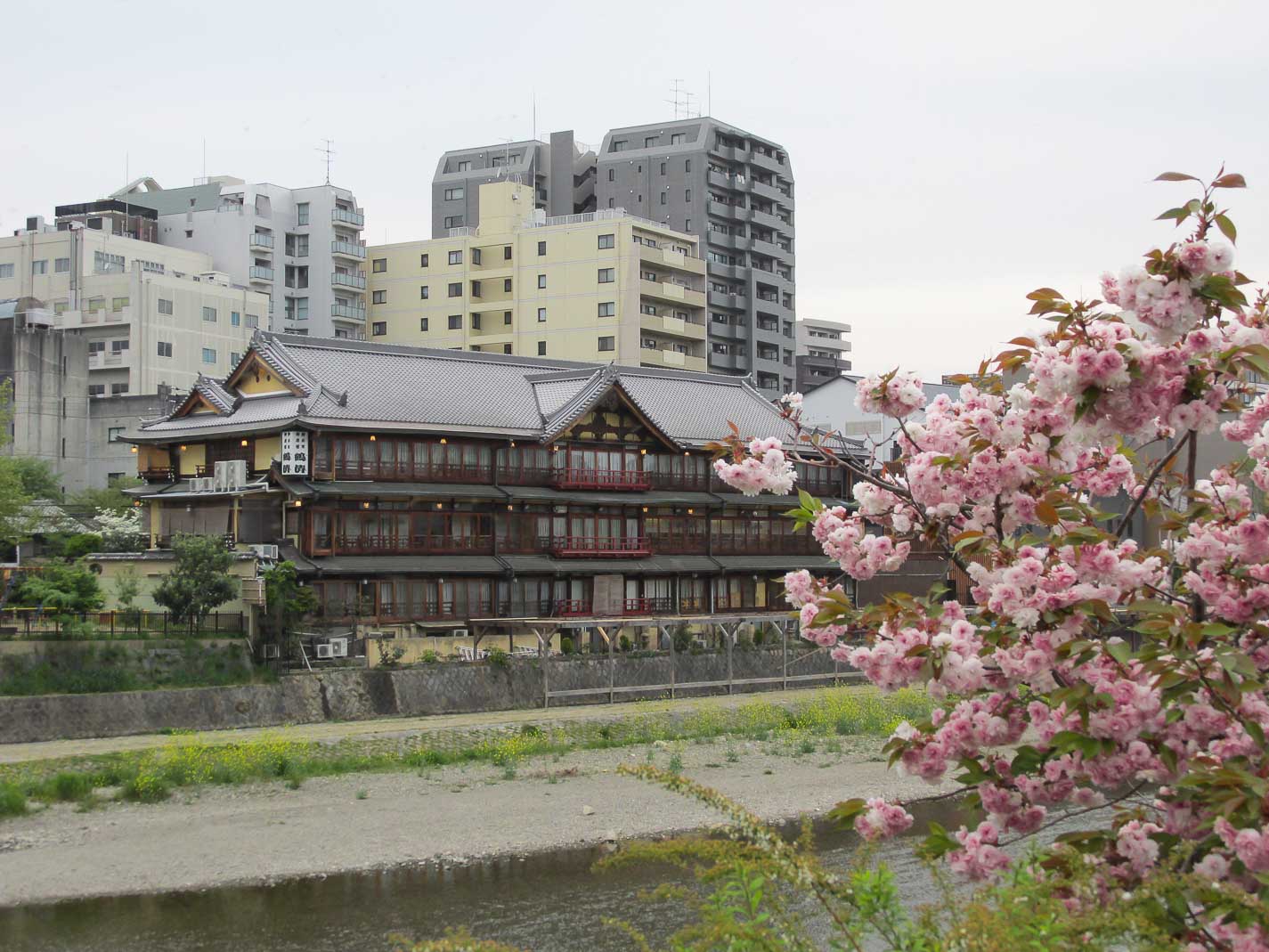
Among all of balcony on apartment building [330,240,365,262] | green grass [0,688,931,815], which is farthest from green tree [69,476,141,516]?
green grass [0,688,931,815]

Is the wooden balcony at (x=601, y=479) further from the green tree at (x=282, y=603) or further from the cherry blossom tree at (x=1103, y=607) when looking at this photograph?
the cherry blossom tree at (x=1103, y=607)

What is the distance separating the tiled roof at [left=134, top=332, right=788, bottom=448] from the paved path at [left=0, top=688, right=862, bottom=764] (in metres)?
9.87

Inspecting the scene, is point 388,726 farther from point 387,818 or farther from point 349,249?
point 349,249

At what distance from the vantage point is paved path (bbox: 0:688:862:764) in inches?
1420

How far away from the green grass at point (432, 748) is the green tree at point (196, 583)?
644 cm

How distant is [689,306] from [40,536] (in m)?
42.3

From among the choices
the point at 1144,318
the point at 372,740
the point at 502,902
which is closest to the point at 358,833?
the point at 502,902

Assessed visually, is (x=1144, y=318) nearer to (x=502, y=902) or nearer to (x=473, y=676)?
(x=502, y=902)

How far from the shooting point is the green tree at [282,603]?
4334cm

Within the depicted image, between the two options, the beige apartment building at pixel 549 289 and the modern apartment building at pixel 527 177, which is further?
the modern apartment building at pixel 527 177

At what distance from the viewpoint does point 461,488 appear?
50250 millimetres

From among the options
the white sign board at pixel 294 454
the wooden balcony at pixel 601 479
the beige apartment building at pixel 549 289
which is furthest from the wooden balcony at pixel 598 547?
the beige apartment building at pixel 549 289

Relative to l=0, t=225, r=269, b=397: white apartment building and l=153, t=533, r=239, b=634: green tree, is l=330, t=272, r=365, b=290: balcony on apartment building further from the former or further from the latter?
l=153, t=533, r=239, b=634: green tree

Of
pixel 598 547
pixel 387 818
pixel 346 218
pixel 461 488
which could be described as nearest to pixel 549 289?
pixel 346 218
